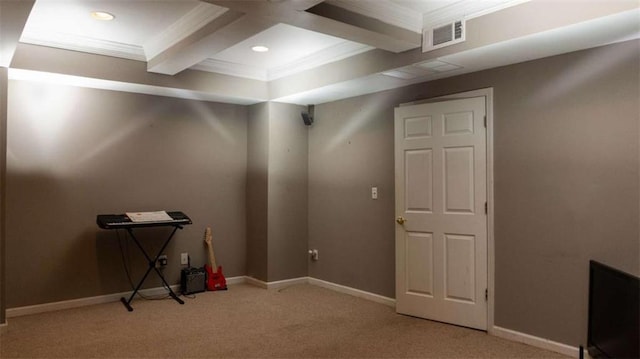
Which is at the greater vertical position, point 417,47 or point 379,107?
point 417,47

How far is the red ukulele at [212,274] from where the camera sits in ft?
16.6

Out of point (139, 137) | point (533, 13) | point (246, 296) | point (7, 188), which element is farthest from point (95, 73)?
point (533, 13)

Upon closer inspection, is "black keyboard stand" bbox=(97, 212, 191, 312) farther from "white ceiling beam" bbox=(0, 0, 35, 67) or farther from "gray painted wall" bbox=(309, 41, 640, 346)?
"gray painted wall" bbox=(309, 41, 640, 346)

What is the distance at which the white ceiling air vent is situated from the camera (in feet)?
10.7

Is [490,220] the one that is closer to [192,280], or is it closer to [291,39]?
[291,39]

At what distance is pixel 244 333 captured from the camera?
12.0 feet

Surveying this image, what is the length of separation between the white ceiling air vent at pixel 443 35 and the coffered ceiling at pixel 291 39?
4 cm

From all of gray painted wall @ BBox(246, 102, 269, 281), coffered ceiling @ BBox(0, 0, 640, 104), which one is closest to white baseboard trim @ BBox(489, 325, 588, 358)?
coffered ceiling @ BBox(0, 0, 640, 104)

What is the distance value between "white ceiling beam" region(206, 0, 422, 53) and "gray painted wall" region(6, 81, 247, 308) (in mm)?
2439

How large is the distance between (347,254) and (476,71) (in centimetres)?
233

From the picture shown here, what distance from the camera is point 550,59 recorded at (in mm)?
3316

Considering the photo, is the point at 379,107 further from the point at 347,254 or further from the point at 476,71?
the point at 347,254

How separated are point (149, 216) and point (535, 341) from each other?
3.56 meters

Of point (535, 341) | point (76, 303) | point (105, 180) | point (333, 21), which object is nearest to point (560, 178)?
point (535, 341)
